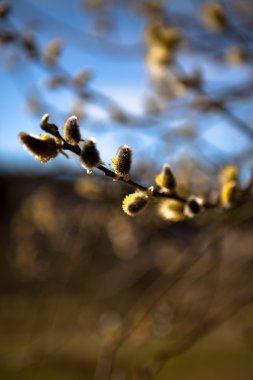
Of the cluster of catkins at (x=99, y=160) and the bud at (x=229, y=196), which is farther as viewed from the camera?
the bud at (x=229, y=196)

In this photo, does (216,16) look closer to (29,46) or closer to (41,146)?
(29,46)

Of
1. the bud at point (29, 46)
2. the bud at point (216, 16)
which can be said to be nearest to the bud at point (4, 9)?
the bud at point (29, 46)

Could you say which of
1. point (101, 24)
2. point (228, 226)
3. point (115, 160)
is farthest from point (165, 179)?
point (101, 24)

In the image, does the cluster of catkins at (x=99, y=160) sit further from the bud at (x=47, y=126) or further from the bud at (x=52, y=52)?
the bud at (x=52, y=52)

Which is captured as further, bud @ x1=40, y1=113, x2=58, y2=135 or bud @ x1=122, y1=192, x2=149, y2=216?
bud @ x1=122, y1=192, x2=149, y2=216

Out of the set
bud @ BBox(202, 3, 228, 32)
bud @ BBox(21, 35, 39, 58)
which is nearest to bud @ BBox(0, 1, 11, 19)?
bud @ BBox(21, 35, 39, 58)

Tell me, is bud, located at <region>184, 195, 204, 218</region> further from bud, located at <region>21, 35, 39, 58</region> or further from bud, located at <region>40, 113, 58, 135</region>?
bud, located at <region>21, 35, 39, 58</region>
